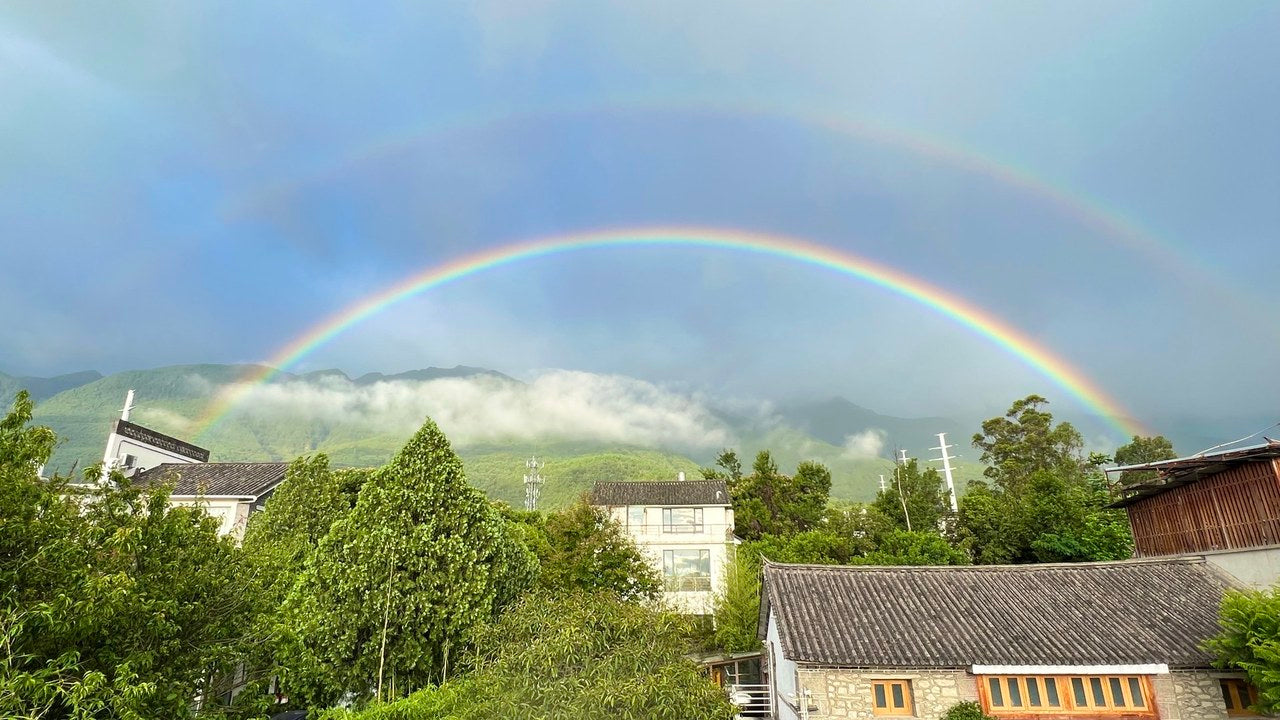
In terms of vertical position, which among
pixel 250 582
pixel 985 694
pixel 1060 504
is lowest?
pixel 985 694

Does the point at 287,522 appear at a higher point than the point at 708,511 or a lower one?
lower

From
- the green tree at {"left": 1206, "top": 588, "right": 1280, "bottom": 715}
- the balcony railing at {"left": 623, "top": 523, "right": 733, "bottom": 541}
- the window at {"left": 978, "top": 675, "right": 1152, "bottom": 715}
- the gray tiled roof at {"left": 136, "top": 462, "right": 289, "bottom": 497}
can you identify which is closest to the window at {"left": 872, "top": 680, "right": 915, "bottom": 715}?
the window at {"left": 978, "top": 675, "right": 1152, "bottom": 715}

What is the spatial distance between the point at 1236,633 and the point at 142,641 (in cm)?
2170

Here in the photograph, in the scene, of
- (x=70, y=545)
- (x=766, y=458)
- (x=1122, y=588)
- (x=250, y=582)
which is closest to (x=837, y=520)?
(x=766, y=458)

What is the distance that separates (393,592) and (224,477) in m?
23.4

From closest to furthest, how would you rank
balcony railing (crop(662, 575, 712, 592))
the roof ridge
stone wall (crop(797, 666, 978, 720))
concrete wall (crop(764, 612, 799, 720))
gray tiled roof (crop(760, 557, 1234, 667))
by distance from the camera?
stone wall (crop(797, 666, 978, 720)) < gray tiled roof (crop(760, 557, 1234, 667)) < concrete wall (crop(764, 612, 799, 720)) < the roof ridge < balcony railing (crop(662, 575, 712, 592))

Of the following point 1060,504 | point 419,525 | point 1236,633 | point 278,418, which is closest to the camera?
point 419,525

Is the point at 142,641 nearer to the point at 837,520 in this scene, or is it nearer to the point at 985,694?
the point at 985,694

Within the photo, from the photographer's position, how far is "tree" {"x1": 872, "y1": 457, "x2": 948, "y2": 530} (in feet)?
138

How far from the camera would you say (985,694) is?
1530 cm

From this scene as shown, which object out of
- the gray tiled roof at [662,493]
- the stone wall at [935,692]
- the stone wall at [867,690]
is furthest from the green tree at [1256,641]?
the gray tiled roof at [662,493]

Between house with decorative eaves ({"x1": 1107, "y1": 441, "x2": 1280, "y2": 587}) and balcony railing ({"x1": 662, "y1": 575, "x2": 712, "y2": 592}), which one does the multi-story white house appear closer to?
balcony railing ({"x1": 662, "y1": 575, "x2": 712, "y2": 592})

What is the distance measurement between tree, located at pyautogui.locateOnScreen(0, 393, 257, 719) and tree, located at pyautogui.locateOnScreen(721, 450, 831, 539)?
37912 millimetres

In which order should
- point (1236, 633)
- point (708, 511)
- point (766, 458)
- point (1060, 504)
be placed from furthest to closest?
point (766, 458) → point (708, 511) → point (1060, 504) → point (1236, 633)
